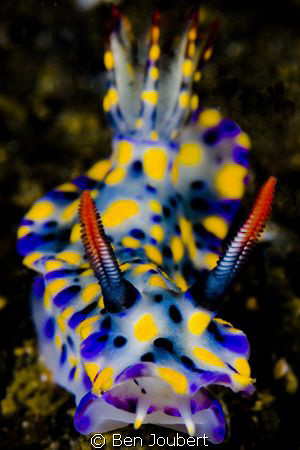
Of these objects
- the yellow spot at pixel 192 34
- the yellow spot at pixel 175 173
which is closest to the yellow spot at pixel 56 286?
the yellow spot at pixel 175 173

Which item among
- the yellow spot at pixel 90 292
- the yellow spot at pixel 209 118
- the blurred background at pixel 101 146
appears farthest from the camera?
the yellow spot at pixel 209 118

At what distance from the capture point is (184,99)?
2840 millimetres

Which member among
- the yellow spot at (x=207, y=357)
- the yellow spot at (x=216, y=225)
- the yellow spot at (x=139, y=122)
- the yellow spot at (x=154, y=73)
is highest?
the yellow spot at (x=154, y=73)

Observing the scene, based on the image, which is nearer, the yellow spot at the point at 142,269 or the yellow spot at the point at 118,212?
the yellow spot at the point at 142,269

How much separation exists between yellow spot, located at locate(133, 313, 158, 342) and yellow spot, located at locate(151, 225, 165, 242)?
65 centimetres

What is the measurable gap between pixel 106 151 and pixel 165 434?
5.18 feet

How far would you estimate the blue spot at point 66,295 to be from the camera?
2.24 meters

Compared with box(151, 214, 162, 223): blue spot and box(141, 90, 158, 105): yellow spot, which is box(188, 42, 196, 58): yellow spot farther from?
box(151, 214, 162, 223): blue spot

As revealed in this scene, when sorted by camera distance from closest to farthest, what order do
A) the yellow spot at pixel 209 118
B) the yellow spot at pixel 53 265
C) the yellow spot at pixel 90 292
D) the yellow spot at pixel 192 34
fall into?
the yellow spot at pixel 90 292 → the yellow spot at pixel 53 265 → the yellow spot at pixel 192 34 → the yellow spot at pixel 209 118

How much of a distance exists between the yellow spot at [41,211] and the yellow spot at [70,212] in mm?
69

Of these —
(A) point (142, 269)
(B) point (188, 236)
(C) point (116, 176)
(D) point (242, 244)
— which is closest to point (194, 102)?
(C) point (116, 176)

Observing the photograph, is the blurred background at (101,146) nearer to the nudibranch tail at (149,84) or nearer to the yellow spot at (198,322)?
the nudibranch tail at (149,84)

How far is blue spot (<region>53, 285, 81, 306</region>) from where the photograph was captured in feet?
7.34

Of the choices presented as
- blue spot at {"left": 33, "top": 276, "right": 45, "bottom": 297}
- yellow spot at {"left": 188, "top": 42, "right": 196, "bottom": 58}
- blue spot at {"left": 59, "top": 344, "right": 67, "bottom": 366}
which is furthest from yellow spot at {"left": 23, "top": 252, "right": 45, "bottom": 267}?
yellow spot at {"left": 188, "top": 42, "right": 196, "bottom": 58}
